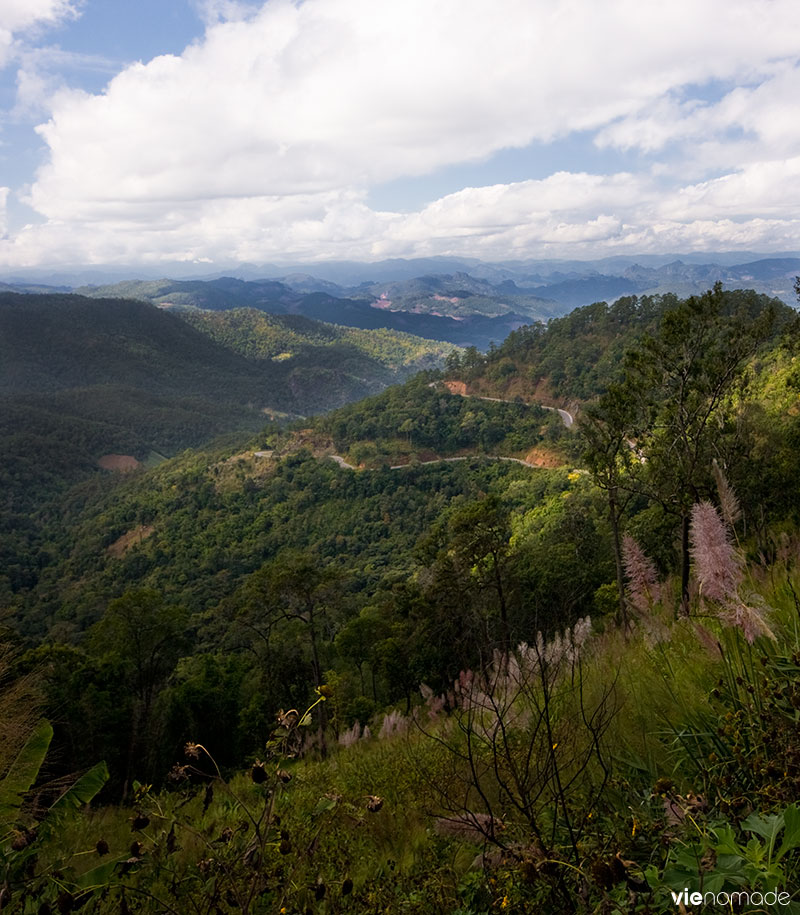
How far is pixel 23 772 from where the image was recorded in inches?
100

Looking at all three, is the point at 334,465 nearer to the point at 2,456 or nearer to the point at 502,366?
the point at 502,366

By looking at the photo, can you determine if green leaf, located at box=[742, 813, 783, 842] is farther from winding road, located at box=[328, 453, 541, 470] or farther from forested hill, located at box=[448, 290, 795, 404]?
forested hill, located at box=[448, 290, 795, 404]

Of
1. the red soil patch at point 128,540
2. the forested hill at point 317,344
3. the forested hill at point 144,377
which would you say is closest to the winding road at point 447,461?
the red soil patch at point 128,540

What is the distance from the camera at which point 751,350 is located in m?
9.33

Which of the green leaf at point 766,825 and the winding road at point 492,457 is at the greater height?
the green leaf at point 766,825

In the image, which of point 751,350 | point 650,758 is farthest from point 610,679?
point 751,350

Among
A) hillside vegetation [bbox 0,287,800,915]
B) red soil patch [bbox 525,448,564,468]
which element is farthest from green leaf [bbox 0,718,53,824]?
red soil patch [bbox 525,448,564,468]

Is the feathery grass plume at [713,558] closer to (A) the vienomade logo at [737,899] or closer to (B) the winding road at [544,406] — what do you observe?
(A) the vienomade logo at [737,899]

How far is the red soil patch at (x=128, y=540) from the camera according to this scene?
4994 centimetres

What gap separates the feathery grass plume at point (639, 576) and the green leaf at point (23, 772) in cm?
313

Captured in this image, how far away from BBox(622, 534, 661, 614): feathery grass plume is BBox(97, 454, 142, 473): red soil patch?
83500mm

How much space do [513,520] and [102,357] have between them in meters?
129

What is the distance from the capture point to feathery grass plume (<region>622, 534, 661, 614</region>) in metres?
3.27

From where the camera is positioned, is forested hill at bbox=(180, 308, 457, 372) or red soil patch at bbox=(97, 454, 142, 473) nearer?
red soil patch at bbox=(97, 454, 142, 473)
